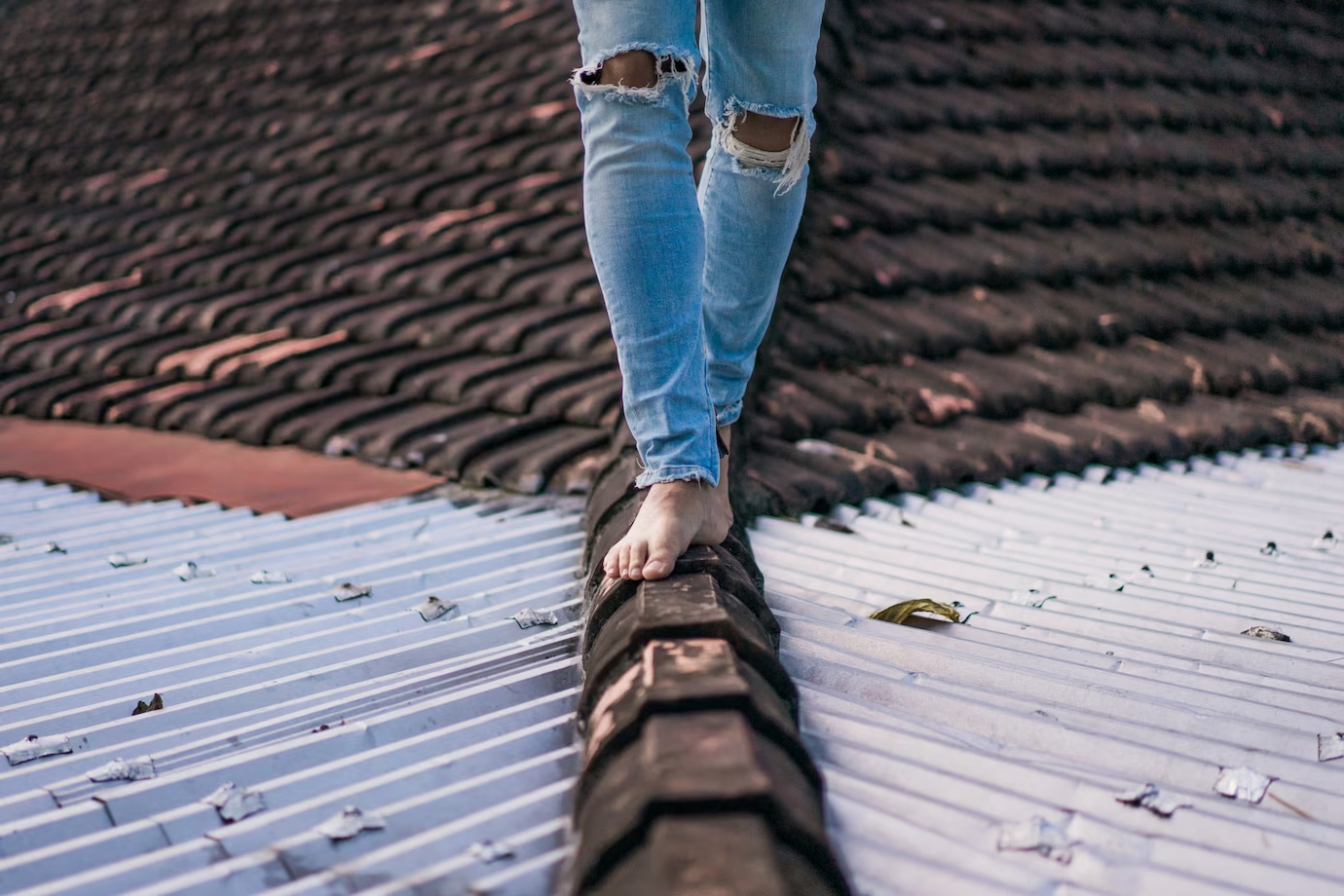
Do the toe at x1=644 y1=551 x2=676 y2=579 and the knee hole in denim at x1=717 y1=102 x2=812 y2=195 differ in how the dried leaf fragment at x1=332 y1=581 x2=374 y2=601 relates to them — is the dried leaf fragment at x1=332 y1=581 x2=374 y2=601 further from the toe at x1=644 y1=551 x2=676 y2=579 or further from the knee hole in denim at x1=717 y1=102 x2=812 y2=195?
the knee hole in denim at x1=717 y1=102 x2=812 y2=195

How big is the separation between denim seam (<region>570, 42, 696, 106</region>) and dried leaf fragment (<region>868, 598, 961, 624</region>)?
853mm

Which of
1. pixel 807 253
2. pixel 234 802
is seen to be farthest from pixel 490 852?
pixel 807 253

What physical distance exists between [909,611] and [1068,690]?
31cm

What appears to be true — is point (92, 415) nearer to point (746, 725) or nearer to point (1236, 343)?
point (746, 725)

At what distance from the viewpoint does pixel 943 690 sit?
1502mm

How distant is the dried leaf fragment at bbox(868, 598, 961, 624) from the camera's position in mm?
1790

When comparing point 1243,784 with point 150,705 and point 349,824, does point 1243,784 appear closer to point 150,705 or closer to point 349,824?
point 349,824

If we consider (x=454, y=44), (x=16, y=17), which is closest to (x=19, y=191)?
(x=454, y=44)

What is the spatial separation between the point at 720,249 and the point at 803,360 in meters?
1.22

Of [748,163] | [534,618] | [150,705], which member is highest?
[748,163]

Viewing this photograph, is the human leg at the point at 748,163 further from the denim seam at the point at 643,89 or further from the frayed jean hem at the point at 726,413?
the denim seam at the point at 643,89

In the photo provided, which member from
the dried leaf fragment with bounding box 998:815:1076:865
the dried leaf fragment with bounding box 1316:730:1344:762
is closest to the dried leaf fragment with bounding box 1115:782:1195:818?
the dried leaf fragment with bounding box 998:815:1076:865

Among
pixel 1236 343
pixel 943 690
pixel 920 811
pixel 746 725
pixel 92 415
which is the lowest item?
pixel 1236 343

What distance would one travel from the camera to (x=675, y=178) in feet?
5.03
